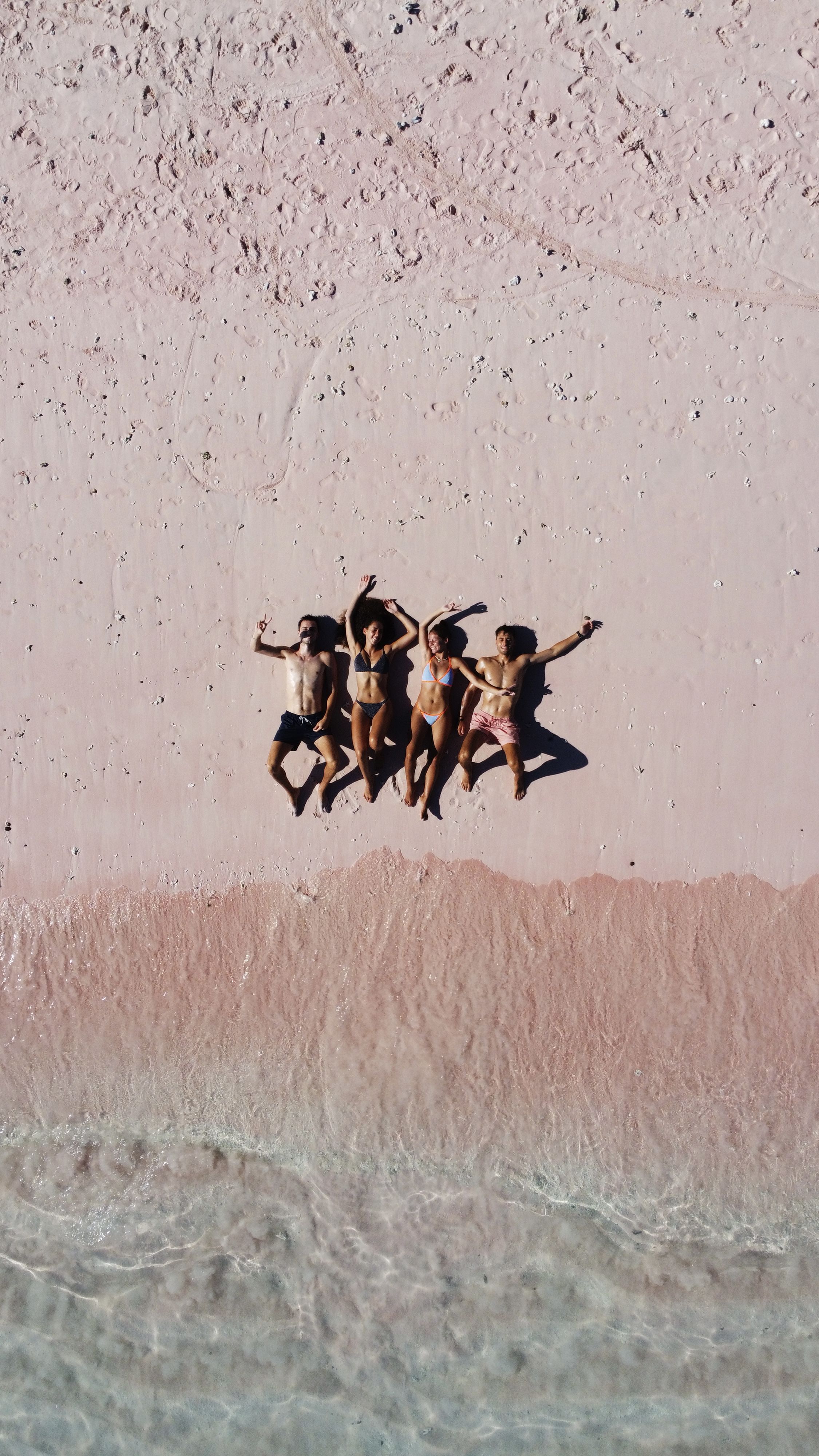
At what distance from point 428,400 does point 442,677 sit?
1566mm

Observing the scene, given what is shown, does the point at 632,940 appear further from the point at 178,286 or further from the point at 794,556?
the point at 178,286

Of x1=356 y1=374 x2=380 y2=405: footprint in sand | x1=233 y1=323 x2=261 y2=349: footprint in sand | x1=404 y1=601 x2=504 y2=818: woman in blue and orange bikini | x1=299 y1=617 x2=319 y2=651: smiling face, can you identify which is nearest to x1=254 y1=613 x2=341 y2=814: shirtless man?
x1=299 y1=617 x2=319 y2=651: smiling face

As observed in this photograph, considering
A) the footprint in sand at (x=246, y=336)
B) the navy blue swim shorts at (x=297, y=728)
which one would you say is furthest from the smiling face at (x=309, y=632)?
the footprint in sand at (x=246, y=336)

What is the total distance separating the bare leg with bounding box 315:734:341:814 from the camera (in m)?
4.70

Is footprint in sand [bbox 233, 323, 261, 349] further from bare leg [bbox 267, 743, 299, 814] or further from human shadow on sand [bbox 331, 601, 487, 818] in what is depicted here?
bare leg [bbox 267, 743, 299, 814]

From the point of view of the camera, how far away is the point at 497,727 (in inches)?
181

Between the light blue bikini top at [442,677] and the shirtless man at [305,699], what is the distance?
0.53 m

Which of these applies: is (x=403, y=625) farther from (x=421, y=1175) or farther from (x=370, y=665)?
(x=421, y=1175)

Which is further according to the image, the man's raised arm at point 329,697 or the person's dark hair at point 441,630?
the man's raised arm at point 329,697

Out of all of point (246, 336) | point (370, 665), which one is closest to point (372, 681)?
point (370, 665)

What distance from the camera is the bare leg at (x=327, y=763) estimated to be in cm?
470

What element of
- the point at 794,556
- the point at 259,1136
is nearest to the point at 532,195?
the point at 794,556

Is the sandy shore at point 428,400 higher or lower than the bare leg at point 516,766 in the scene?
higher

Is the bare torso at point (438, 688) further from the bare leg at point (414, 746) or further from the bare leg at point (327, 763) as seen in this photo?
the bare leg at point (327, 763)
